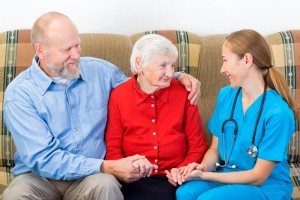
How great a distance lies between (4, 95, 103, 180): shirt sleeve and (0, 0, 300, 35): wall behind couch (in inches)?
33.1

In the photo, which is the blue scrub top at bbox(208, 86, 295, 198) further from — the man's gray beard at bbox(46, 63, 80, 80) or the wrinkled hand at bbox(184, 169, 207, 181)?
the man's gray beard at bbox(46, 63, 80, 80)

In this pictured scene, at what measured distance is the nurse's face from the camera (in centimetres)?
208

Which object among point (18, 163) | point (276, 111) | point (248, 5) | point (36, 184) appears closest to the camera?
point (276, 111)

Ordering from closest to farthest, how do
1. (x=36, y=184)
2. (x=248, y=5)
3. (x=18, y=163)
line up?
(x=36, y=184) < (x=18, y=163) < (x=248, y=5)

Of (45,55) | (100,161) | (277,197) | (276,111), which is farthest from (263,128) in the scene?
(45,55)

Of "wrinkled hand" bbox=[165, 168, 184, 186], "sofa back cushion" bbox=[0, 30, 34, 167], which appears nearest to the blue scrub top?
"wrinkled hand" bbox=[165, 168, 184, 186]

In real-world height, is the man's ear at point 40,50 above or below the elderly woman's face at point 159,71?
above

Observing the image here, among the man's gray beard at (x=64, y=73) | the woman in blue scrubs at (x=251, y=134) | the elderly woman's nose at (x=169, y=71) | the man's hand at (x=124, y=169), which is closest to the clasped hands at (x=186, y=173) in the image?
the woman in blue scrubs at (x=251, y=134)

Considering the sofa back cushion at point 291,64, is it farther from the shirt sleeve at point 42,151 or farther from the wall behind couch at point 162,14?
the shirt sleeve at point 42,151

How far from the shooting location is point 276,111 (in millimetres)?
2020

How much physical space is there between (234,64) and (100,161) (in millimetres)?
690

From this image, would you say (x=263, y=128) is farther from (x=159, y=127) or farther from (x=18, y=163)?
(x=18, y=163)

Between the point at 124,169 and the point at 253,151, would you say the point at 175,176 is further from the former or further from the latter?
the point at 253,151

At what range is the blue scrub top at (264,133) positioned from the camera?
2014 mm
